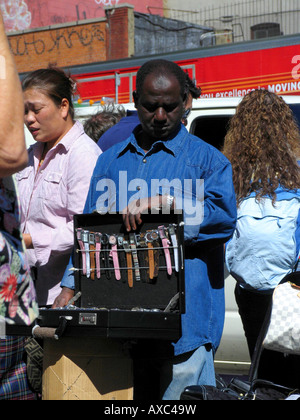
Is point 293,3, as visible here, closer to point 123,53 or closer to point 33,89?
point 123,53

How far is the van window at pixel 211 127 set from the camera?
5760 millimetres

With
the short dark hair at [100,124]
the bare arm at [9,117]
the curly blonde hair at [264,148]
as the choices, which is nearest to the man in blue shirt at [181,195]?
the curly blonde hair at [264,148]

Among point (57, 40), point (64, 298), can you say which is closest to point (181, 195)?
point (64, 298)

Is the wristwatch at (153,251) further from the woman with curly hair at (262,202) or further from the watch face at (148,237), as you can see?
the woman with curly hair at (262,202)

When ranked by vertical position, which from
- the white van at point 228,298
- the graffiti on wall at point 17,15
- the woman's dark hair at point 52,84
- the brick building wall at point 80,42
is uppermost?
the graffiti on wall at point 17,15

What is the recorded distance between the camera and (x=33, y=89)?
383 centimetres

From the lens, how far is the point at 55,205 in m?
3.64

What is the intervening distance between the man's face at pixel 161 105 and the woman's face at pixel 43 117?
742 mm

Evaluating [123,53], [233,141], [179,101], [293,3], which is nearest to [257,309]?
[233,141]

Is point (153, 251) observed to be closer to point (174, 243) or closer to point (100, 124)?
point (174, 243)

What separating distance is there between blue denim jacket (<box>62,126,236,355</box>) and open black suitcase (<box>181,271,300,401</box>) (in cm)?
18

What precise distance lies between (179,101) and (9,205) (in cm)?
134

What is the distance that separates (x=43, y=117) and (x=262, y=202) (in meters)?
1.27

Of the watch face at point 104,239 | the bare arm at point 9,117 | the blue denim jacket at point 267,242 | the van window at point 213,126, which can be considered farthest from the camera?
the van window at point 213,126
